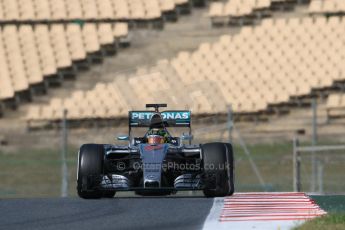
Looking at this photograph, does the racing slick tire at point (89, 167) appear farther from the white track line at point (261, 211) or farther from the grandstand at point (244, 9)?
the grandstand at point (244, 9)

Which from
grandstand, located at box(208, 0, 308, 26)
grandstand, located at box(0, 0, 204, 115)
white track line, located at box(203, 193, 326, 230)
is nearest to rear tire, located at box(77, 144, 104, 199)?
white track line, located at box(203, 193, 326, 230)

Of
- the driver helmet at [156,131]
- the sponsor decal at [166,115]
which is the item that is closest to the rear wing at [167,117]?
the sponsor decal at [166,115]

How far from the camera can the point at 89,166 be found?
15047mm

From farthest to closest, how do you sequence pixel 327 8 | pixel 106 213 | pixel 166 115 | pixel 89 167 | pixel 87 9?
pixel 87 9
pixel 327 8
pixel 166 115
pixel 89 167
pixel 106 213

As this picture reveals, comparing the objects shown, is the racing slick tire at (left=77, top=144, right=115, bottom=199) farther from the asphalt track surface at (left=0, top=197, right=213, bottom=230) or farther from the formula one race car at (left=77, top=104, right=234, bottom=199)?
the asphalt track surface at (left=0, top=197, right=213, bottom=230)

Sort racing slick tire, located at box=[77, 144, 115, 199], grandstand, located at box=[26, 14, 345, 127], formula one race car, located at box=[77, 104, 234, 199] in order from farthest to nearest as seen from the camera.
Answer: grandstand, located at box=[26, 14, 345, 127]
racing slick tire, located at box=[77, 144, 115, 199]
formula one race car, located at box=[77, 104, 234, 199]

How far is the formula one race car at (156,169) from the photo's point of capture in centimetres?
1494

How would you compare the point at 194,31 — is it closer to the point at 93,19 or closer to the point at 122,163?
the point at 93,19

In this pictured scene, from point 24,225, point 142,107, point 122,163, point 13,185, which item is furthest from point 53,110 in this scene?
point 24,225

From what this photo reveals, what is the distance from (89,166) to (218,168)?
5.15 ft

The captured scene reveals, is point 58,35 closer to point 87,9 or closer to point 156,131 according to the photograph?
point 87,9

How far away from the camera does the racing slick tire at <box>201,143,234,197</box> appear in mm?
14945

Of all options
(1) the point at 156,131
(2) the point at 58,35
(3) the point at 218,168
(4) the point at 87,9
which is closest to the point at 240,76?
(2) the point at 58,35

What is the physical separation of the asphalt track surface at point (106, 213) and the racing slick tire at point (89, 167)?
0.26 metres
